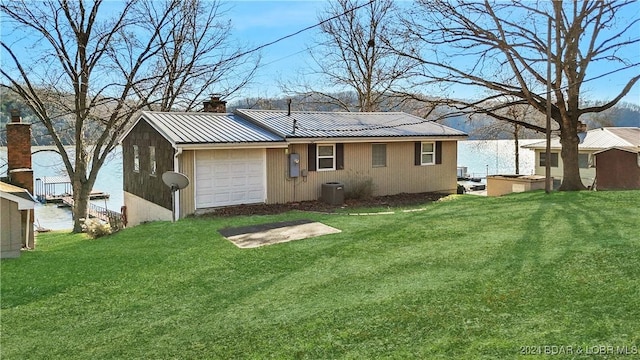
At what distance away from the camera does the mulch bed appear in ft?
47.3

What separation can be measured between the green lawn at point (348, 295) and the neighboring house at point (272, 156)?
4700mm

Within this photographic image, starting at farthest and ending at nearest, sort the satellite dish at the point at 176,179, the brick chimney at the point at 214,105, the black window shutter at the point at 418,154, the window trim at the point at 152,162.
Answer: the brick chimney at the point at 214,105 < the black window shutter at the point at 418,154 < the window trim at the point at 152,162 < the satellite dish at the point at 176,179

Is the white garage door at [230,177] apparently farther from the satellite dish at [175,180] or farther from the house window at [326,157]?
the house window at [326,157]

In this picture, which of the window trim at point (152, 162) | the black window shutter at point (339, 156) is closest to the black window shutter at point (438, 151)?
the black window shutter at point (339, 156)

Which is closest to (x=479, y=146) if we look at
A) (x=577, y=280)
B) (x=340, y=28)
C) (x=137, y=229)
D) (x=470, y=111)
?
(x=340, y=28)

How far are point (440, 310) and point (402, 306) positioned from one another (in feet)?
1.49

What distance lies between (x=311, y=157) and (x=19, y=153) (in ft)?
31.7

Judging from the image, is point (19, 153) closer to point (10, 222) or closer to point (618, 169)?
point (10, 222)

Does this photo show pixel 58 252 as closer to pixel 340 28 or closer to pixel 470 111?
pixel 470 111

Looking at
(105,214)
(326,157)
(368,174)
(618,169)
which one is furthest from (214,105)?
(105,214)

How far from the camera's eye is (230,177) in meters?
15.1

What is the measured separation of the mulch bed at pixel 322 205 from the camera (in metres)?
14.4

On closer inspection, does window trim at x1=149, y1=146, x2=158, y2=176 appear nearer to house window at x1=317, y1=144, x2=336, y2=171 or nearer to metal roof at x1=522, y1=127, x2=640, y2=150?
house window at x1=317, y1=144, x2=336, y2=171

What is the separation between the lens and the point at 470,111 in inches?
742
